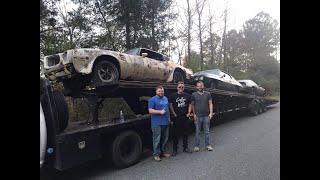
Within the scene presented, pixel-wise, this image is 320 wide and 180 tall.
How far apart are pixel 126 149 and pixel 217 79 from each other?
1518mm

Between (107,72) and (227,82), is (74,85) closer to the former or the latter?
(107,72)

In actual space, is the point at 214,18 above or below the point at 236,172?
above

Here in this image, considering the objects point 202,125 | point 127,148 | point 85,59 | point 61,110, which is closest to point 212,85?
point 202,125

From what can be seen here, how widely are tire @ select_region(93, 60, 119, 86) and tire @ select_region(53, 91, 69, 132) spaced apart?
542 mm

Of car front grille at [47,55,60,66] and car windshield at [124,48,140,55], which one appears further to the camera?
car windshield at [124,48,140,55]

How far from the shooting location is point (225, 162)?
2.82 meters

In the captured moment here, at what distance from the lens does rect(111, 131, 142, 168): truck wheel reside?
124 inches

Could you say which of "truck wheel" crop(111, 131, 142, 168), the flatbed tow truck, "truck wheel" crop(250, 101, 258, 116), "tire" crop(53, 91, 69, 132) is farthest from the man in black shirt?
"tire" crop(53, 91, 69, 132)

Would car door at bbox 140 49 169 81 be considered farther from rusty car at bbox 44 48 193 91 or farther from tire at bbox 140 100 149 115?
tire at bbox 140 100 149 115
